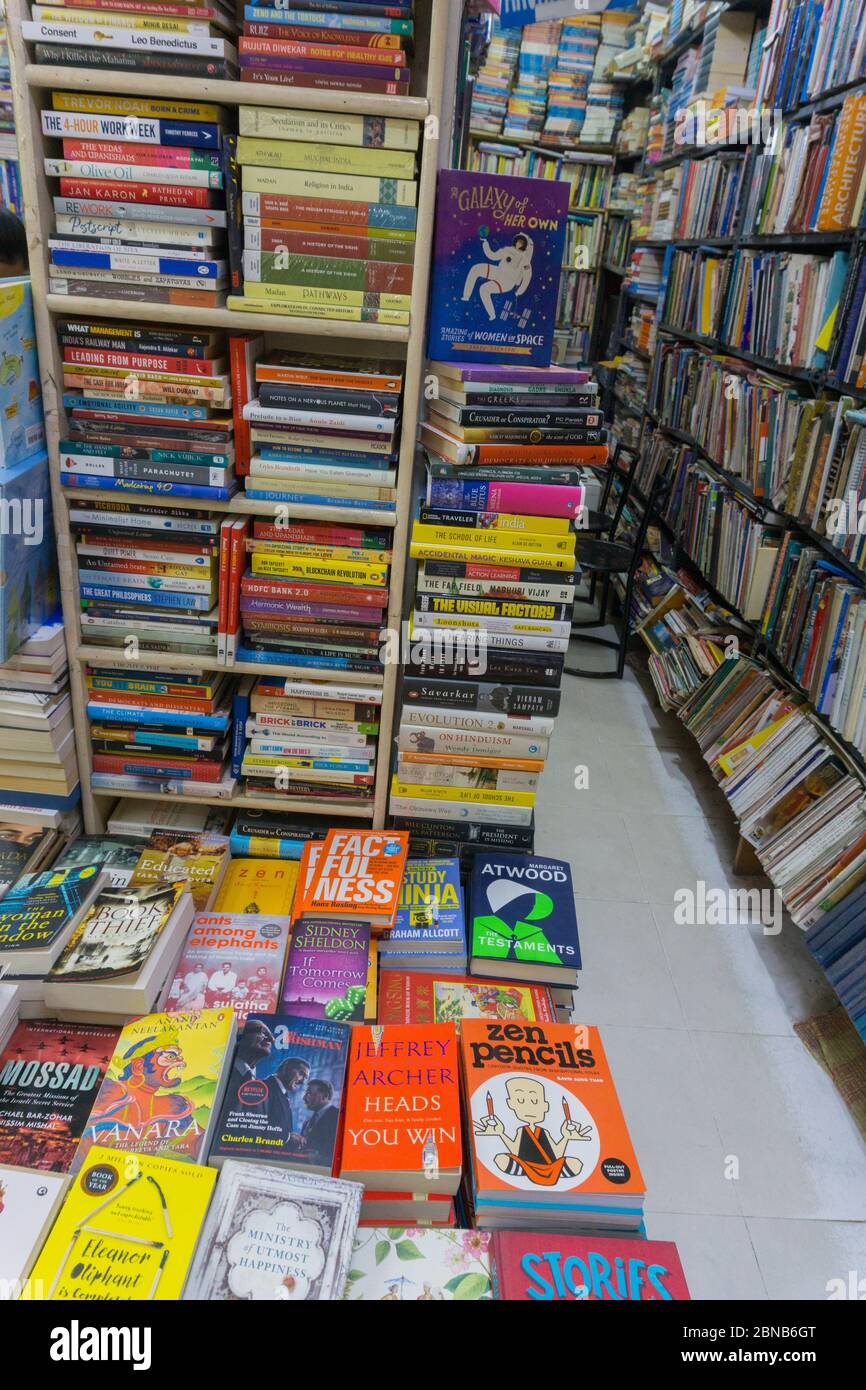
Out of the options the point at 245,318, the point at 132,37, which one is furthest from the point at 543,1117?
the point at 132,37

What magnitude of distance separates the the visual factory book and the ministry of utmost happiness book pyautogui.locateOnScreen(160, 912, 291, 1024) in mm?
429

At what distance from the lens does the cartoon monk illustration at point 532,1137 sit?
1.31 meters

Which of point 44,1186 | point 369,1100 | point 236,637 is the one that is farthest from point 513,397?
point 44,1186

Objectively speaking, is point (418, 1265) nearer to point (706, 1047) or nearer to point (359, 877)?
point (359, 877)

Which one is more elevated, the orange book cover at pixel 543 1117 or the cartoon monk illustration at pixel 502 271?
the cartoon monk illustration at pixel 502 271

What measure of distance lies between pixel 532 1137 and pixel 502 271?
5.40 ft

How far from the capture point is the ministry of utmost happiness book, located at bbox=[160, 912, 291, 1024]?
5.27 feet

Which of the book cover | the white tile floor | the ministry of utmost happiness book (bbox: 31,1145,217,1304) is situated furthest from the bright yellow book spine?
the white tile floor

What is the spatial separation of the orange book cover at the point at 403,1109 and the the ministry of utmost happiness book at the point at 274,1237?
8cm

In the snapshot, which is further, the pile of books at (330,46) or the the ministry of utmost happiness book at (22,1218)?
the pile of books at (330,46)

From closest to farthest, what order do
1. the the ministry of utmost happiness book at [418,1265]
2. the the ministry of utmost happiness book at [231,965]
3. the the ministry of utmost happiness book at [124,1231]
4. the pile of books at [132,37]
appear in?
the the ministry of utmost happiness book at [124,1231], the the ministry of utmost happiness book at [418,1265], the pile of books at [132,37], the the ministry of utmost happiness book at [231,965]

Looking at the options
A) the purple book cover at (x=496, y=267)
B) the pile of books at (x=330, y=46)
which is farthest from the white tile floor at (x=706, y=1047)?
the pile of books at (x=330, y=46)

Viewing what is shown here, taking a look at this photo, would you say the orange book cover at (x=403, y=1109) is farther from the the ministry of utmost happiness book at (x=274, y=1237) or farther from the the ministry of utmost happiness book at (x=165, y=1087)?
the the ministry of utmost happiness book at (x=165, y=1087)
